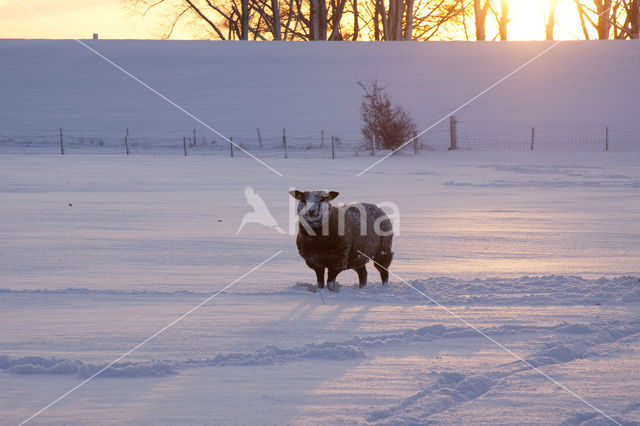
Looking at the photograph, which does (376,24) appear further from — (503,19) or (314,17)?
(503,19)

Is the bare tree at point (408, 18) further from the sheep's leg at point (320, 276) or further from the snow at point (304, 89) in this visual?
the sheep's leg at point (320, 276)

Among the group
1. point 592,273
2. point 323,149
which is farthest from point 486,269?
point 323,149

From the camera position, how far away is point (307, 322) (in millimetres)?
6656

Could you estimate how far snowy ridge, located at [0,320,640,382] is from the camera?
5.32m

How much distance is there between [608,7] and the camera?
183 feet

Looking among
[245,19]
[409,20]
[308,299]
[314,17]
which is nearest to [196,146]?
[245,19]

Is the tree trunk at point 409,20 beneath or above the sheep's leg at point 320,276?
above

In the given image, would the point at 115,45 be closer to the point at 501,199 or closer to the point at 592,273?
the point at 501,199

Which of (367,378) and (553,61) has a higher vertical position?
(553,61)

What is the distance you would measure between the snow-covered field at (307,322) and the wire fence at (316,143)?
18123 mm

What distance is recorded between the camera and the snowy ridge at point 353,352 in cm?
532

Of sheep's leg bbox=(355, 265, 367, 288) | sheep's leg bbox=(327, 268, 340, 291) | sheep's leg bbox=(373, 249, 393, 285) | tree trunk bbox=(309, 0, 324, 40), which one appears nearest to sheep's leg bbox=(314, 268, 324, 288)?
sheep's leg bbox=(327, 268, 340, 291)

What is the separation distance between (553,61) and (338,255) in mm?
41411

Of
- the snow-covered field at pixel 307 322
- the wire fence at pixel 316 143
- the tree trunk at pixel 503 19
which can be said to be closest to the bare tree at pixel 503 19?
the tree trunk at pixel 503 19
